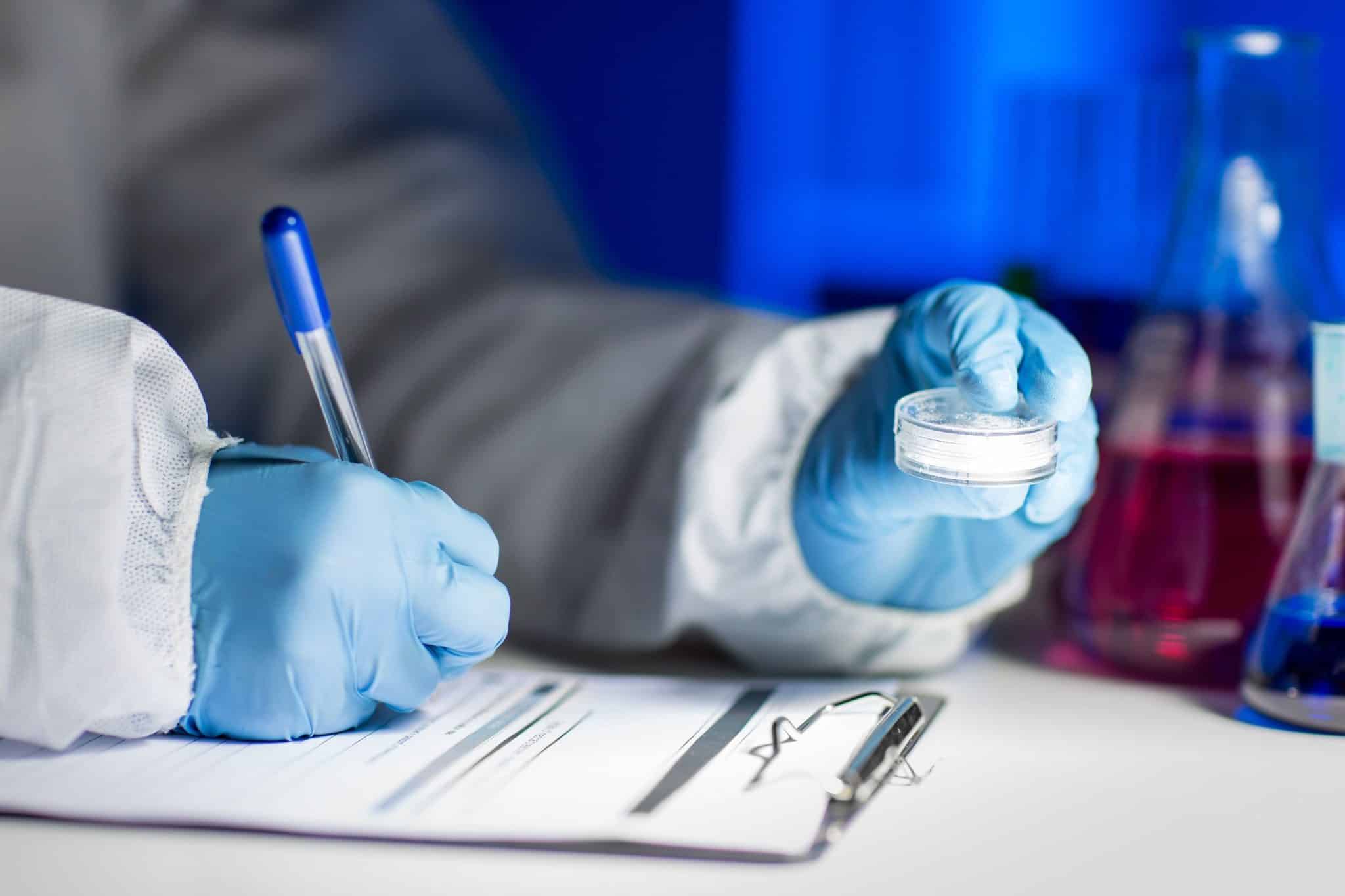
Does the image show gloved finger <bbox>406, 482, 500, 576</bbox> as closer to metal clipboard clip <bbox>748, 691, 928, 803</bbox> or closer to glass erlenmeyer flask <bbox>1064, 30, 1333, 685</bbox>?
metal clipboard clip <bbox>748, 691, 928, 803</bbox>

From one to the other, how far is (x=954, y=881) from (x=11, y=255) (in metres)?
0.71

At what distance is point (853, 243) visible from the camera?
1.25 m

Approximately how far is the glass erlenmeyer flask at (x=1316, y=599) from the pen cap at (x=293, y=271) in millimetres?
395

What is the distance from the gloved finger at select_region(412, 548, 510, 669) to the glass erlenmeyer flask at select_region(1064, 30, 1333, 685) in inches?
11.6

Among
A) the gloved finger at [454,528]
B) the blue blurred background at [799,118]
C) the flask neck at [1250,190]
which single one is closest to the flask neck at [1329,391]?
the flask neck at [1250,190]

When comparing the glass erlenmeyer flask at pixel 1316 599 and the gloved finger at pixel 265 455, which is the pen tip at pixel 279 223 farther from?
the glass erlenmeyer flask at pixel 1316 599

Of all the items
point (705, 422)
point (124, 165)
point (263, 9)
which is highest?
point (263, 9)

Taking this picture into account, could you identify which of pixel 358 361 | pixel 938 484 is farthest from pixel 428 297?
pixel 938 484

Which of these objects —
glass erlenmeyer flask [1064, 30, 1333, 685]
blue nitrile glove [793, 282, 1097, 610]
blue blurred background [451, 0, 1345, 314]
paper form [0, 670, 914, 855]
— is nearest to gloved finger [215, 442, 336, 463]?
paper form [0, 670, 914, 855]

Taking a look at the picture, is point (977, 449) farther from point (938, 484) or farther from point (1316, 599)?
point (1316, 599)

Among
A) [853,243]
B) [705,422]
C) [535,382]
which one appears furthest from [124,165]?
[853,243]

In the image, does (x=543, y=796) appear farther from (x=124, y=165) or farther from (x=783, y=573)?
(x=124, y=165)

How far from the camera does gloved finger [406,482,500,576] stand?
0.49m

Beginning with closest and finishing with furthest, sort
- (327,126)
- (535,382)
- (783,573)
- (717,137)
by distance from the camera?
(783,573) → (535,382) → (327,126) → (717,137)
